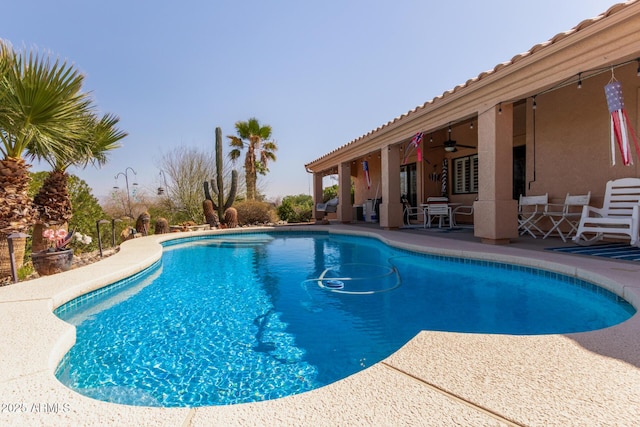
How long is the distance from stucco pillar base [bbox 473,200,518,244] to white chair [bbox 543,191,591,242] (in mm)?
948

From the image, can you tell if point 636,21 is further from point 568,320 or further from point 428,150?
point 428,150

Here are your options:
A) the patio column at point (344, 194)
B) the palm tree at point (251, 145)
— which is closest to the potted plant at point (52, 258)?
the patio column at point (344, 194)

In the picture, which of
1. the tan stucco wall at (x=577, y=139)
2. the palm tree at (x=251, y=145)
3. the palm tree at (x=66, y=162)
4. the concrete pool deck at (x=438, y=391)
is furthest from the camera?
the palm tree at (x=251, y=145)

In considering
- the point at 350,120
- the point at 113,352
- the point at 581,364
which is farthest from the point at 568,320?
the point at 350,120

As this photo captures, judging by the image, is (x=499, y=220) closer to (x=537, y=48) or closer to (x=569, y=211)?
(x=569, y=211)

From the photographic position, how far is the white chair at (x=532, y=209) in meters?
7.20

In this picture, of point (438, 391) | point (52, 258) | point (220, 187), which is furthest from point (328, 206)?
point (438, 391)

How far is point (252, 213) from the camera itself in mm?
15258

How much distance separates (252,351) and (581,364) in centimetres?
239

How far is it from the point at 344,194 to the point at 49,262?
1017 cm

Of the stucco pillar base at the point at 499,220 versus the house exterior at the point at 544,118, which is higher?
the house exterior at the point at 544,118

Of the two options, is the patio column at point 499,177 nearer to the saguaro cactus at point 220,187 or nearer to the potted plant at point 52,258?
the potted plant at point 52,258

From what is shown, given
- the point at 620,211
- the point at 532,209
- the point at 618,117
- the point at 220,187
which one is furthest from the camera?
the point at 220,187

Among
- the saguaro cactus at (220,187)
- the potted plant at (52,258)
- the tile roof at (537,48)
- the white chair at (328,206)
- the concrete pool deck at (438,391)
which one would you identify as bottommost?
the concrete pool deck at (438,391)
